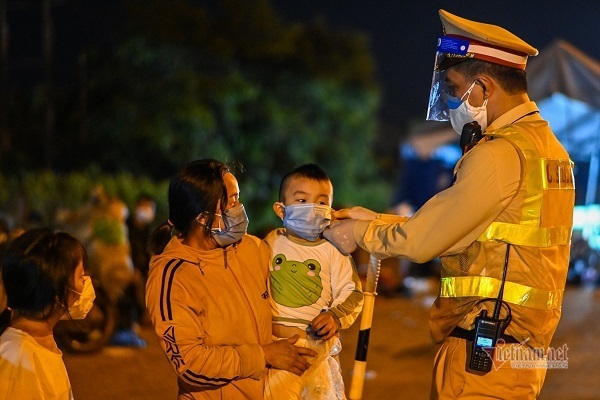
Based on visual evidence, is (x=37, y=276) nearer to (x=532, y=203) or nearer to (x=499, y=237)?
(x=499, y=237)

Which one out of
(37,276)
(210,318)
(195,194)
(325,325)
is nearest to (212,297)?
(210,318)

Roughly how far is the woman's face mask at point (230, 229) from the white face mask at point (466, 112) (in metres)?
→ 0.95

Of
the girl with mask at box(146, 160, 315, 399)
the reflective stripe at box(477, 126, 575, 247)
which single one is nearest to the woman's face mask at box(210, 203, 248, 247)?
the girl with mask at box(146, 160, 315, 399)

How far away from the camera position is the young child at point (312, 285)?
335cm

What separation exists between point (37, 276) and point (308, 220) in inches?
44.9

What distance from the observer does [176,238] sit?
3164 millimetres

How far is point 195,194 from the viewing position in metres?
3.10

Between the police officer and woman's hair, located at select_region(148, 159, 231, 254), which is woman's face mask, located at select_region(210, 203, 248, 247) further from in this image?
the police officer

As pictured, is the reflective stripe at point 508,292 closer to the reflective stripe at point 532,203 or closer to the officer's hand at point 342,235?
the reflective stripe at point 532,203

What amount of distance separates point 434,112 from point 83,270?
5.20 feet

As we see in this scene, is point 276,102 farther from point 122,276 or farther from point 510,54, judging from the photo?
point 510,54

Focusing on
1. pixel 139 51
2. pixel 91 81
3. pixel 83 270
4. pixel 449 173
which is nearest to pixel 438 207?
pixel 83 270

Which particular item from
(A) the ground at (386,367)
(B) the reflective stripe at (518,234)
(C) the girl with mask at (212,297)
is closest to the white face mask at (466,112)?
(B) the reflective stripe at (518,234)

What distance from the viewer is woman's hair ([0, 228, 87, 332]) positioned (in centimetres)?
296
